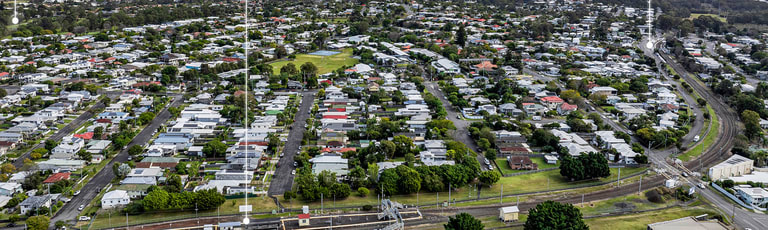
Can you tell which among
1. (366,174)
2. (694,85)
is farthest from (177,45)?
(694,85)

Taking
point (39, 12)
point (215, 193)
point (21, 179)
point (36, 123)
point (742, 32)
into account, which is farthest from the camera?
point (39, 12)

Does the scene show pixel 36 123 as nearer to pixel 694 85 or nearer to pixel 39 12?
pixel 694 85

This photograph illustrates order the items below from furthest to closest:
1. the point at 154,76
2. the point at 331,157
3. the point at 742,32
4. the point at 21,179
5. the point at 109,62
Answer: the point at 742,32 → the point at 109,62 → the point at 154,76 → the point at 331,157 → the point at 21,179

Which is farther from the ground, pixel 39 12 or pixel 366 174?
pixel 39 12

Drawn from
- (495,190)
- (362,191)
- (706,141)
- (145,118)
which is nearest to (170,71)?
(145,118)

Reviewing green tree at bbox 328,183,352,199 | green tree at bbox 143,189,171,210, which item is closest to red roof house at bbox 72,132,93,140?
green tree at bbox 143,189,171,210

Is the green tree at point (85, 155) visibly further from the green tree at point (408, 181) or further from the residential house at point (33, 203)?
the green tree at point (408, 181)

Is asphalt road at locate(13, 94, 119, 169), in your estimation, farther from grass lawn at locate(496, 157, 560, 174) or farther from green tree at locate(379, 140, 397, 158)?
grass lawn at locate(496, 157, 560, 174)
